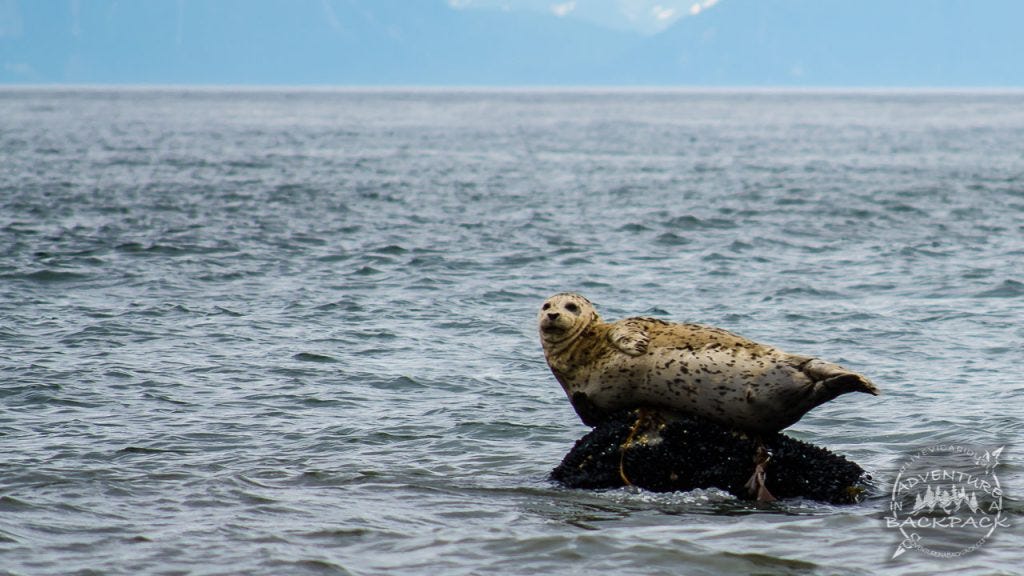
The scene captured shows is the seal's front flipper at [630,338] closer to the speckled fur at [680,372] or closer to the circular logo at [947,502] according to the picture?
the speckled fur at [680,372]

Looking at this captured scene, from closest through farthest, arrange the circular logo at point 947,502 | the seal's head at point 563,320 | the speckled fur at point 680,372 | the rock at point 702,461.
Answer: the circular logo at point 947,502 → the speckled fur at point 680,372 → the rock at point 702,461 → the seal's head at point 563,320

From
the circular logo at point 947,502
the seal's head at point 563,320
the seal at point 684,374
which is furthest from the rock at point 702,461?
the seal's head at point 563,320

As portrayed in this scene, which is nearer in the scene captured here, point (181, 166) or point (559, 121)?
point (181, 166)

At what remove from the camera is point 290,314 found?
16.5 metres

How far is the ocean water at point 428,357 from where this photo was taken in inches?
320

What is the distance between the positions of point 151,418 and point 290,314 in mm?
5237

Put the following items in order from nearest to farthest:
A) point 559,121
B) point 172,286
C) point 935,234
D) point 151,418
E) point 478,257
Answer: point 151,418, point 172,286, point 478,257, point 935,234, point 559,121

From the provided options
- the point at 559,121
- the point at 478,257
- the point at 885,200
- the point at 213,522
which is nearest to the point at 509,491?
the point at 213,522

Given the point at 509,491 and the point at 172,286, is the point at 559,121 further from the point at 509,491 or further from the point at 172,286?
the point at 509,491

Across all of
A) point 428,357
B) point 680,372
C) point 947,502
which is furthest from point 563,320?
point 428,357

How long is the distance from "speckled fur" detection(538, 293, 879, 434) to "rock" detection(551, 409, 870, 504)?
0.35 ft

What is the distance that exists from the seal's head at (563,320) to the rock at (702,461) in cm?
70

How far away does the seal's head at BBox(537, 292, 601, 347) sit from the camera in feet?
30.7

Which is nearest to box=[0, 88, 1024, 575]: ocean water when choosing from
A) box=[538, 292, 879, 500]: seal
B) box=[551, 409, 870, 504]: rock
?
box=[551, 409, 870, 504]: rock
